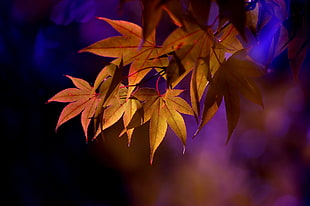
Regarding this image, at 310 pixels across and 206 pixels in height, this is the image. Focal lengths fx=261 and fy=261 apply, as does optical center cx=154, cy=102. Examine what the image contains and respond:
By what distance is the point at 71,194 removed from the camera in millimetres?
2049

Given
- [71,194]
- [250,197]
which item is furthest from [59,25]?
[250,197]

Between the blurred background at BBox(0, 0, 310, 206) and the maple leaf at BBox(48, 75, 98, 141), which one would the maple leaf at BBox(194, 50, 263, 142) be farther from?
the blurred background at BBox(0, 0, 310, 206)

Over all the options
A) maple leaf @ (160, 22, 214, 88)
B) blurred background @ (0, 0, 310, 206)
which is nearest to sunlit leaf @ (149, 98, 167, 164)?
maple leaf @ (160, 22, 214, 88)

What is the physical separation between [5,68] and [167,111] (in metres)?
1.84

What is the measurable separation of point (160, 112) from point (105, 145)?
1550 millimetres

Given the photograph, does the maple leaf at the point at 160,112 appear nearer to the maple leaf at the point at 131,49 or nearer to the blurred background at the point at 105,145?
the maple leaf at the point at 131,49

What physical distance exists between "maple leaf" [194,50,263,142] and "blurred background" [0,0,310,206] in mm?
1317

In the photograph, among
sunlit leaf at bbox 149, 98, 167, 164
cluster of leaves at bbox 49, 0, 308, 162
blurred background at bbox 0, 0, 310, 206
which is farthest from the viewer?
blurred background at bbox 0, 0, 310, 206

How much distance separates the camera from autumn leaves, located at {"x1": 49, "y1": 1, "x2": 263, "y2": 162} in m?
0.25

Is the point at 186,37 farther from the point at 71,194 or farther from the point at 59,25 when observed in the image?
the point at 71,194

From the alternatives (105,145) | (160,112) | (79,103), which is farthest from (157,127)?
(105,145)

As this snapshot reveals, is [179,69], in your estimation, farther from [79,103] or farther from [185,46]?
[79,103]

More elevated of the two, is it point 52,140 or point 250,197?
point 52,140

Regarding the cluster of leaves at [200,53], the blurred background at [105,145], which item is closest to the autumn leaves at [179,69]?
the cluster of leaves at [200,53]
